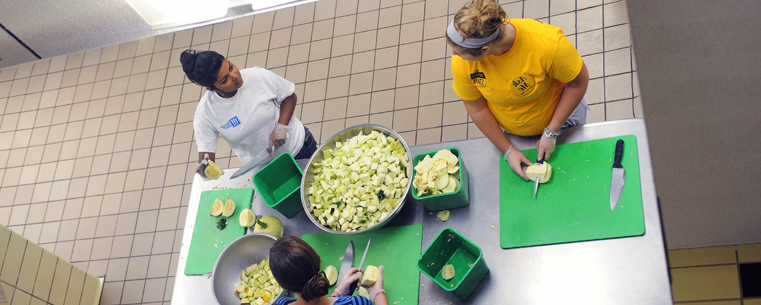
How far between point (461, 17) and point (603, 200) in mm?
826

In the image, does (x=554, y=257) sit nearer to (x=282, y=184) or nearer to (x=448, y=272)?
(x=448, y=272)

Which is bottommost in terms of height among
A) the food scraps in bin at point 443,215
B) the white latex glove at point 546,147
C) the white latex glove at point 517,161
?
the food scraps in bin at point 443,215

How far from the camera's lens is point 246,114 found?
7.95 ft

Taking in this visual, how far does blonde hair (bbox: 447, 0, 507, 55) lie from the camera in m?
1.56

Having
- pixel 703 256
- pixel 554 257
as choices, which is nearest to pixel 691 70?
pixel 554 257

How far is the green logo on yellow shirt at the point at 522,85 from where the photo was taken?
1.75 meters

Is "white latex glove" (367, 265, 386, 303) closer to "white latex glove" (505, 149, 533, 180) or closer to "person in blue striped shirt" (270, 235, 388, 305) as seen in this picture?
"person in blue striped shirt" (270, 235, 388, 305)

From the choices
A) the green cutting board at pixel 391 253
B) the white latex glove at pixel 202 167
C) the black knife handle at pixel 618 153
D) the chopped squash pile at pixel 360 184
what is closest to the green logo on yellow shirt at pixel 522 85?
the black knife handle at pixel 618 153

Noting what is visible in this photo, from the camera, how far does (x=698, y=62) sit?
15.3 inches

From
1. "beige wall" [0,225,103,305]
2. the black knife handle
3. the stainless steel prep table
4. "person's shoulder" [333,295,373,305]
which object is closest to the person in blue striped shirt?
"person's shoulder" [333,295,373,305]

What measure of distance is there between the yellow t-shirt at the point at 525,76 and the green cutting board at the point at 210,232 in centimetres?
117

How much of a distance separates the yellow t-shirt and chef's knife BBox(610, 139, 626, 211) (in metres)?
0.28

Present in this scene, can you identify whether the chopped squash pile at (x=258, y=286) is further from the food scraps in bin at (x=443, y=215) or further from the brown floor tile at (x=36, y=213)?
the brown floor tile at (x=36, y=213)

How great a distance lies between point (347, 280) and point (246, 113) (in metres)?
1.01
